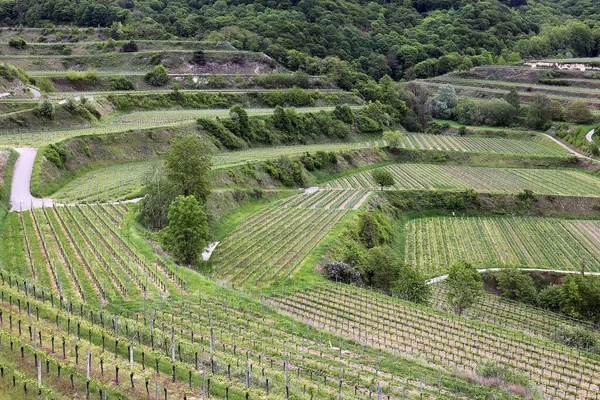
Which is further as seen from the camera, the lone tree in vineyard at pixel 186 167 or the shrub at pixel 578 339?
the lone tree in vineyard at pixel 186 167

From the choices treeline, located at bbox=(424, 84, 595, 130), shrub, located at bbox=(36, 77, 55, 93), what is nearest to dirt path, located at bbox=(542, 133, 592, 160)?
treeline, located at bbox=(424, 84, 595, 130)

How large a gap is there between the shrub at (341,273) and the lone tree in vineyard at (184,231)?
35.6 ft

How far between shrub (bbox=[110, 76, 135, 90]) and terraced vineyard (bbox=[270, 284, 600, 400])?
7868 cm

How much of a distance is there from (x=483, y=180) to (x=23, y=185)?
64.4 meters

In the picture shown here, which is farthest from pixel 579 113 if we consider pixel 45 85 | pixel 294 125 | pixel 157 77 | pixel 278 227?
pixel 45 85

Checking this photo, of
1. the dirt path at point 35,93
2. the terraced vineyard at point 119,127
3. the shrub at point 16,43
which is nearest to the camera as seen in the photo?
the terraced vineyard at point 119,127

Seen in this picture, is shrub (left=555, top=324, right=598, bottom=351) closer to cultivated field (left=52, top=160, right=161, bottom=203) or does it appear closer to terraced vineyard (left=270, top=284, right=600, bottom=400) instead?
terraced vineyard (left=270, top=284, right=600, bottom=400)

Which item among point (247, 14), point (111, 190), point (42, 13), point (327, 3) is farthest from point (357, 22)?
point (111, 190)

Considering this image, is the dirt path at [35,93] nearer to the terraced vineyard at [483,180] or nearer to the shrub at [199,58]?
the shrub at [199,58]

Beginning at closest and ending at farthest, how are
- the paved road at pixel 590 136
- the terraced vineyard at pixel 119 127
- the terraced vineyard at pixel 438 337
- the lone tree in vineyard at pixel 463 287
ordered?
the terraced vineyard at pixel 438 337 → the lone tree in vineyard at pixel 463 287 → the terraced vineyard at pixel 119 127 → the paved road at pixel 590 136

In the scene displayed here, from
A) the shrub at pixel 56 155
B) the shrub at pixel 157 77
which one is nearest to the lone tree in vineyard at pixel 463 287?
the shrub at pixel 56 155

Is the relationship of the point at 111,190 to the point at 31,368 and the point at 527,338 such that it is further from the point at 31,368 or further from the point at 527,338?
the point at 527,338

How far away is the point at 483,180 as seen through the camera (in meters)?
83.9

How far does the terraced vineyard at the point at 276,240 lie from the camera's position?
43344mm
